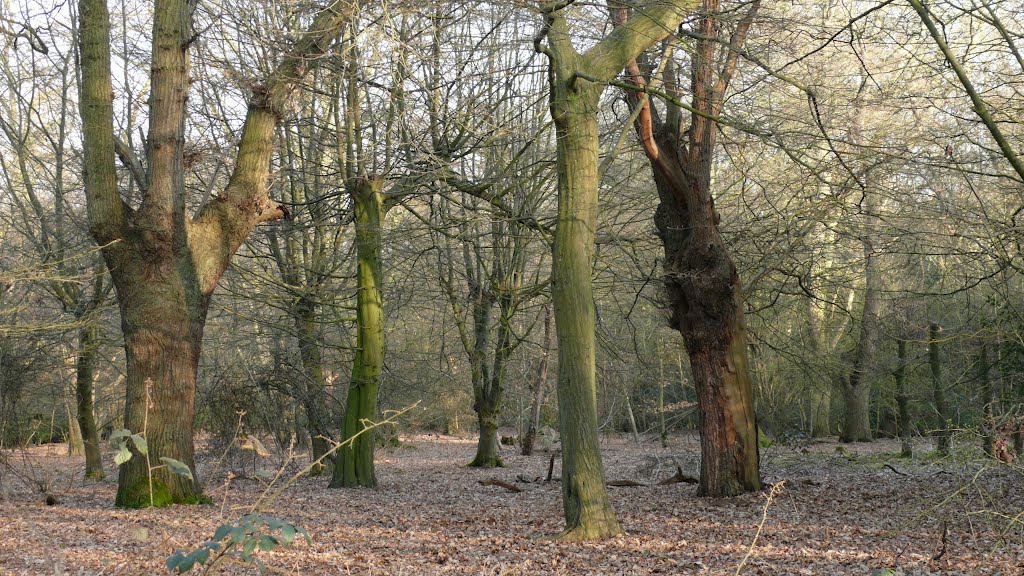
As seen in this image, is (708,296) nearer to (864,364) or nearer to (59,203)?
(864,364)

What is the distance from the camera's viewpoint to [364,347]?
36.1 feet

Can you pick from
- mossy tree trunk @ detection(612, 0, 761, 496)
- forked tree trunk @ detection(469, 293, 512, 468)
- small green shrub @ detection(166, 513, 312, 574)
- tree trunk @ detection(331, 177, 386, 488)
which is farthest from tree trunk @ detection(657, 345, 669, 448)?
small green shrub @ detection(166, 513, 312, 574)

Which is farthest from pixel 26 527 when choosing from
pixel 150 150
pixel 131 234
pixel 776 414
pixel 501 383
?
pixel 776 414

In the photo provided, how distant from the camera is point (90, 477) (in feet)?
44.8

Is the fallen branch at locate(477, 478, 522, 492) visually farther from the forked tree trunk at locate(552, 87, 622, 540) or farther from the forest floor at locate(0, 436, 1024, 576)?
the forked tree trunk at locate(552, 87, 622, 540)

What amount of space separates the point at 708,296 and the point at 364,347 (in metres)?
4.96

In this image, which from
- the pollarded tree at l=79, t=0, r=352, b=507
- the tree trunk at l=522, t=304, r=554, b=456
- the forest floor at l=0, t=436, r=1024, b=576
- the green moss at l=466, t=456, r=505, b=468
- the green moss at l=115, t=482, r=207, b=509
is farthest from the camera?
the green moss at l=466, t=456, r=505, b=468

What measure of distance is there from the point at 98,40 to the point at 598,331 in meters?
7.50

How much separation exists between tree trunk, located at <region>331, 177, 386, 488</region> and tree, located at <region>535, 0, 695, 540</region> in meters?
4.60

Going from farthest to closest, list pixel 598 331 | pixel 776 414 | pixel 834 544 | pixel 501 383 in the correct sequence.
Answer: pixel 776 414 → pixel 501 383 → pixel 598 331 → pixel 834 544

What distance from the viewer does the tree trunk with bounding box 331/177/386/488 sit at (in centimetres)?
1089

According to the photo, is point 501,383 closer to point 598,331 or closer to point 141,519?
point 598,331

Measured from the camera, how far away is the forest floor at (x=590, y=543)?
529 centimetres

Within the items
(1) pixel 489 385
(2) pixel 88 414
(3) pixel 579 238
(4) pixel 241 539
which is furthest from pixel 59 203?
(4) pixel 241 539
